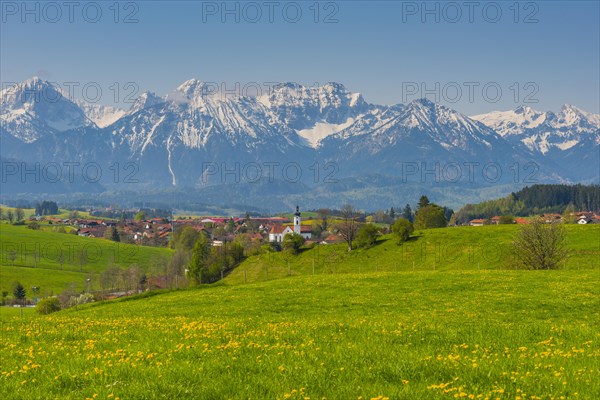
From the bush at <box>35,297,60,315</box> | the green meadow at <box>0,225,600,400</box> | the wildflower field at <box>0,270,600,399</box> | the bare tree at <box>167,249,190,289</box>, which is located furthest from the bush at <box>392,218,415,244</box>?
the wildflower field at <box>0,270,600,399</box>

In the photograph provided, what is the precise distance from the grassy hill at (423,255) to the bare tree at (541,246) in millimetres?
15136

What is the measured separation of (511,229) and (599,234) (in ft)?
60.4

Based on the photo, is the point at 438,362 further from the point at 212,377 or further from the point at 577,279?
the point at 577,279

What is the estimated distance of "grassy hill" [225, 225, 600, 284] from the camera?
357 feet

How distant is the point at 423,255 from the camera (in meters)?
124

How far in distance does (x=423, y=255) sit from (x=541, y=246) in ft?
141

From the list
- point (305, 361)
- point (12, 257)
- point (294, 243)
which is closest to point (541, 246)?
point (305, 361)

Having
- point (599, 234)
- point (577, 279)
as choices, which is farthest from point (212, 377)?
point (599, 234)

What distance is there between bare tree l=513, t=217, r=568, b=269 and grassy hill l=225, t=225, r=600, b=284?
596 inches

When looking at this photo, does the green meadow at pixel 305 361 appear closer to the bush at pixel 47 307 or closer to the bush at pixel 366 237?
the bush at pixel 47 307

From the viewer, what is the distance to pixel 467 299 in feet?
141

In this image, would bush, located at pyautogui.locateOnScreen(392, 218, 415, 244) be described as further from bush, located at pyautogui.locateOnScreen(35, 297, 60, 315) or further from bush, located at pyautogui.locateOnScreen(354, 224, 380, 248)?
bush, located at pyautogui.locateOnScreen(35, 297, 60, 315)

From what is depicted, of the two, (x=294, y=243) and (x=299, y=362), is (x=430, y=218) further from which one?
(x=299, y=362)

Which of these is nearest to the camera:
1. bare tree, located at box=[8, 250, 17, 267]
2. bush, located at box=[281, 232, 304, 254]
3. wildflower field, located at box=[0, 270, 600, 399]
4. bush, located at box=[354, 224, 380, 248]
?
wildflower field, located at box=[0, 270, 600, 399]
